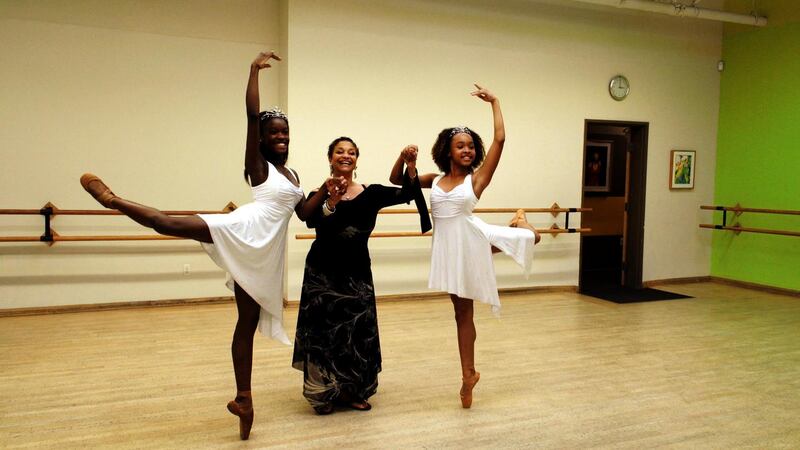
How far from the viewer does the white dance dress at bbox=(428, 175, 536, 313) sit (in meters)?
3.28

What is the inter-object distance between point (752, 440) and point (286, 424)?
2.34 meters

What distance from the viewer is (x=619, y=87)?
7324 mm

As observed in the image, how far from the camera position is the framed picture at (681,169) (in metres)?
7.70

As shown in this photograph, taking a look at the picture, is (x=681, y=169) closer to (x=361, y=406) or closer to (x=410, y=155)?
(x=410, y=155)

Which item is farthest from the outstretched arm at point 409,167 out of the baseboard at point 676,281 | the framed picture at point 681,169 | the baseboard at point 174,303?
the framed picture at point 681,169

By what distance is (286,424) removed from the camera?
3109 mm

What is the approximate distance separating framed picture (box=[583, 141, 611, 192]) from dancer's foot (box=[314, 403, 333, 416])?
6.16m

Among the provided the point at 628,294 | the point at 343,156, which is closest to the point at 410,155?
the point at 343,156

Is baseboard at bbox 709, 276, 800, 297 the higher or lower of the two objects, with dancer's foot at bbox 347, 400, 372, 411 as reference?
higher

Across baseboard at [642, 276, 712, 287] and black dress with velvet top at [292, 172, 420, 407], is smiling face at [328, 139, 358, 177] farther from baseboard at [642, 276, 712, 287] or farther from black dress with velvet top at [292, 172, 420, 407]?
baseboard at [642, 276, 712, 287]

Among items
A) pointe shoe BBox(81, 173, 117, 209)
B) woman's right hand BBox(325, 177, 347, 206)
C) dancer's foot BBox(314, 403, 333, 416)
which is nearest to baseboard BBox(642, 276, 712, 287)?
dancer's foot BBox(314, 403, 333, 416)

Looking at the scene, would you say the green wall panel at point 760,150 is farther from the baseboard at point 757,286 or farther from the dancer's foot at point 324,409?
the dancer's foot at point 324,409

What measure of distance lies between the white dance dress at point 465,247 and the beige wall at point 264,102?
294 centimetres

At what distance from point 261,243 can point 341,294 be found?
581 mm
